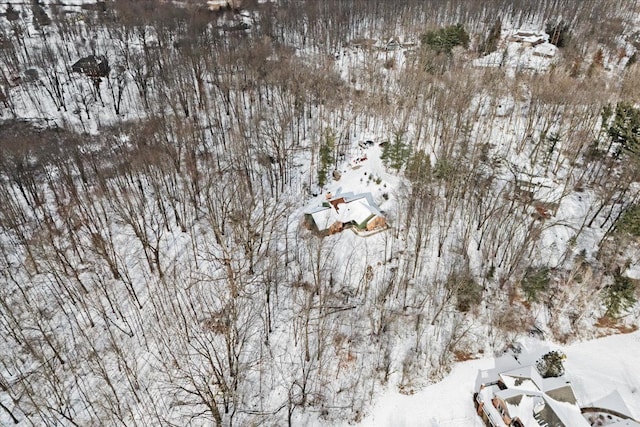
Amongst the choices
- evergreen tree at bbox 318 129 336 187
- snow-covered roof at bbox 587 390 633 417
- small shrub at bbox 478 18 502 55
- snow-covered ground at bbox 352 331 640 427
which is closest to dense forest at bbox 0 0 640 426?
evergreen tree at bbox 318 129 336 187

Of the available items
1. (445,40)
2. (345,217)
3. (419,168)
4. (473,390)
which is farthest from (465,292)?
(445,40)

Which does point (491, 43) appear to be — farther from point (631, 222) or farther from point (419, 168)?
point (631, 222)

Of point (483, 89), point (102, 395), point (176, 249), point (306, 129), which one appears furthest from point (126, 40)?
point (102, 395)

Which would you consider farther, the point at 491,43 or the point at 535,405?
the point at 491,43

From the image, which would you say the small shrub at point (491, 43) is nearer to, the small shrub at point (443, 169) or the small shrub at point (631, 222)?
the small shrub at point (443, 169)

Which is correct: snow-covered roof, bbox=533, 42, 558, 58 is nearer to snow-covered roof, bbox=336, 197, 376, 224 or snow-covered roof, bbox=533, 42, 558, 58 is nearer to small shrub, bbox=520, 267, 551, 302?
small shrub, bbox=520, 267, 551, 302

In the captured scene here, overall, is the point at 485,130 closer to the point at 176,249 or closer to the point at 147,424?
the point at 176,249

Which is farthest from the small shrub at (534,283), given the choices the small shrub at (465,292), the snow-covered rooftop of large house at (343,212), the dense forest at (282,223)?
the snow-covered rooftop of large house at (343,212)
